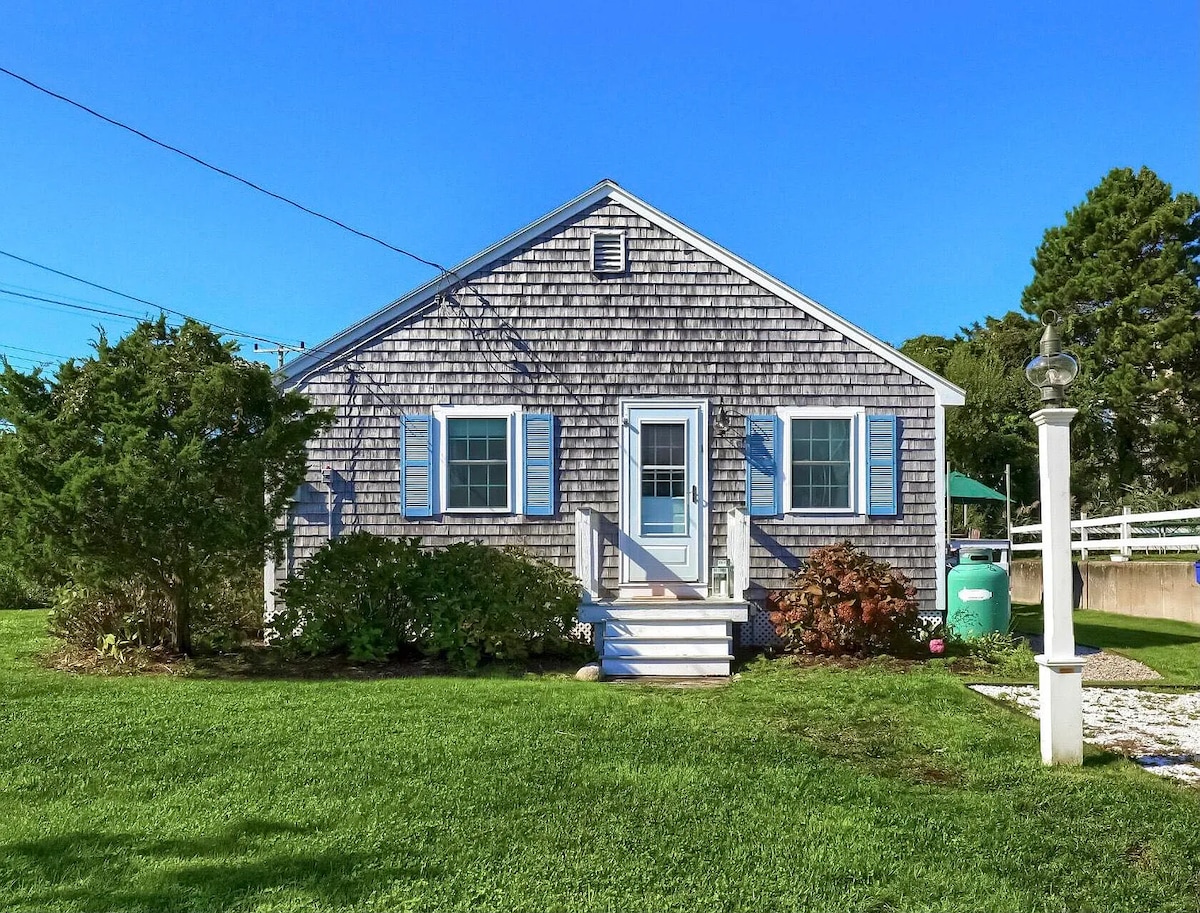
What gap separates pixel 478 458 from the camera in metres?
10.1

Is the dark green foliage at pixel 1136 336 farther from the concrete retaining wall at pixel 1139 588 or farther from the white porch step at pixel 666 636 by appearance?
the white porch step at pixel 666 636

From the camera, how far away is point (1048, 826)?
4.01 meters

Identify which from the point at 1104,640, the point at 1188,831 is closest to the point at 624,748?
the point at 1188,831

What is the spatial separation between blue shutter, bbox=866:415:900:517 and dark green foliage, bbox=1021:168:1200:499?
1710cm

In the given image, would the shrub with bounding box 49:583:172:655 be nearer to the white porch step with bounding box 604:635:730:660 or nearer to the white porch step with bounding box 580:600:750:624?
the white porch step with bounding box 580:600:750:624

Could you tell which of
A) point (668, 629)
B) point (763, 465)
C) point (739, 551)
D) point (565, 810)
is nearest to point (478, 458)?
point (668, 629)

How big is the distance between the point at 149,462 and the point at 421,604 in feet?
8.94

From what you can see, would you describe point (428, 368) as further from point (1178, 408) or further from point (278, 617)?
point (1178, 408)

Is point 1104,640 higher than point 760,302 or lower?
lower

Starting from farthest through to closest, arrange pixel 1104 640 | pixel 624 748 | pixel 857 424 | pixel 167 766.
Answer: pixel 1104 640 < pixel 857 424 < pixel 624 748 < pixel 167 766

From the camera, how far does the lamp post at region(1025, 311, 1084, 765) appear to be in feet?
16.3

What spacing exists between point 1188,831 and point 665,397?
22.4ft

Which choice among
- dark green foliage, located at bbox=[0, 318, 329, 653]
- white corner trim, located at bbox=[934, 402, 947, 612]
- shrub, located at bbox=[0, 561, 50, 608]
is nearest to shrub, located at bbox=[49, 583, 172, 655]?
dark green foliage, located at bbox=[0, 318, 329, 653]

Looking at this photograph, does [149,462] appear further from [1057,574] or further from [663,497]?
[1057,574]
